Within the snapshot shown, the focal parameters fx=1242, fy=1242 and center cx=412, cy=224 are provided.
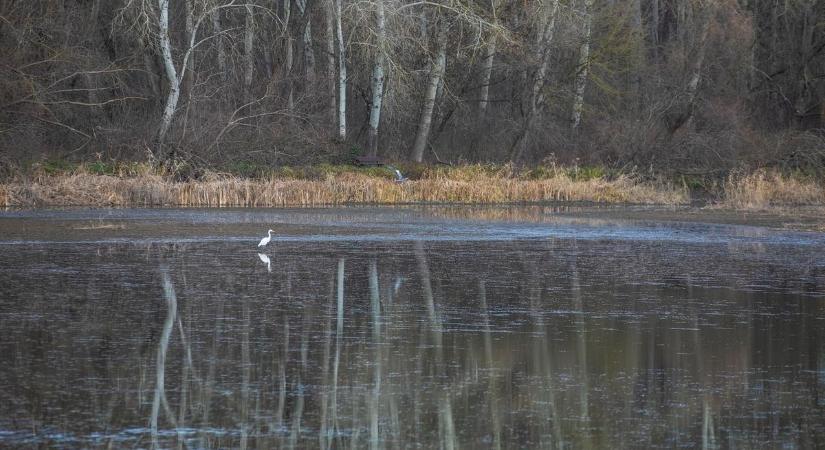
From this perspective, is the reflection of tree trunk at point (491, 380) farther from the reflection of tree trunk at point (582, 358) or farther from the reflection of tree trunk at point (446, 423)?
the reflection of tree trunk at point (582, 358)

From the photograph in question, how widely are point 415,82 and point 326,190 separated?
8.27 meters

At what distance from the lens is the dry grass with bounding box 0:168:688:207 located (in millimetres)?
27906

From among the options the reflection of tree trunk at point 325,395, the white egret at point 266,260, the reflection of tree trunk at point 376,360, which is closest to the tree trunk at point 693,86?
the white egret at point 266,260

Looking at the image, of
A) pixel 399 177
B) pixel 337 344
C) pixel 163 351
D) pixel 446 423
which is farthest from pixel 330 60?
pixel 446 423

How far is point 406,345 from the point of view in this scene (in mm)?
10414

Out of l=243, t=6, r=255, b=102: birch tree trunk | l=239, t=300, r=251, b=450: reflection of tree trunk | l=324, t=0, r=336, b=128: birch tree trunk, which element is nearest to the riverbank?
l=243, t=6, r=255, b=102: birch tree trunk

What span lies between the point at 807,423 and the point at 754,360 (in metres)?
2.09

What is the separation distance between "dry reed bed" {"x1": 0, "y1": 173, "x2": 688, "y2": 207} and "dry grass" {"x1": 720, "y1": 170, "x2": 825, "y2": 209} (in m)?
1.55

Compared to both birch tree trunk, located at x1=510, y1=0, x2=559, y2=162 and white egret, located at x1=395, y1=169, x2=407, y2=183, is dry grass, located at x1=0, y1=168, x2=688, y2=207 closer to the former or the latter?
white egret, located at x1=395, y1=169, x2=407, y2=183

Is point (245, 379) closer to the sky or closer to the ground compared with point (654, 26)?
closer to the ground

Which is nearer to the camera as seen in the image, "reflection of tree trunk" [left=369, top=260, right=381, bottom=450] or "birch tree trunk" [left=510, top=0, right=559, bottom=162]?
"reflection of tree trunk" [left=369, top=260, right=381, bottom=450]

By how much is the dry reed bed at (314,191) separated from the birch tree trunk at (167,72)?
237 cm

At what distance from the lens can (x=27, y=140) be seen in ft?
96.0

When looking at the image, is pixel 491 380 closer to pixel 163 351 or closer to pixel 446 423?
pixel 446 423
